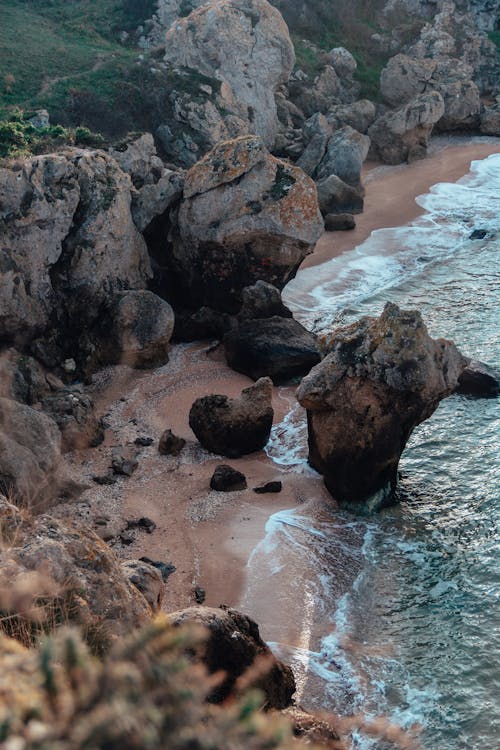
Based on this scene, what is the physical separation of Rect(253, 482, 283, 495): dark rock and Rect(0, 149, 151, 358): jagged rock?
7331 millimetres

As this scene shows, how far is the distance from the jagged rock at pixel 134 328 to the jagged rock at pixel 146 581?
38.4 feet

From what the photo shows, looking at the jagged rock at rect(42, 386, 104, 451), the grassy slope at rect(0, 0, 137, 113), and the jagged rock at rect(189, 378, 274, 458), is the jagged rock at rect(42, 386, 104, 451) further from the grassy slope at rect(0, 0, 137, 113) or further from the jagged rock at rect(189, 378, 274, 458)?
the grassy slope at rect(0, 0, 137, 113)

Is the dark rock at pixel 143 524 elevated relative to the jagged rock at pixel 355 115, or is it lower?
lower

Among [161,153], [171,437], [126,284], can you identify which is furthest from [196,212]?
[161,153]

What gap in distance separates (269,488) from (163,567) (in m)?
3.41

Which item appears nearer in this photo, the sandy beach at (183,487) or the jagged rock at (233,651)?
the jagged rock at (233,651)

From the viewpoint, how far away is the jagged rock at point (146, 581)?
9.78 metres

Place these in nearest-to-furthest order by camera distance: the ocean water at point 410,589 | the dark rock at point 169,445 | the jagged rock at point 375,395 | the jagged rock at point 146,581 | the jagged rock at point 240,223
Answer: the jagged rock at point 146,581 < the ocean water at point 410,589 < the jagged rock at point 375,395 < the dark rock at point 169,445 < the jagged rock at point 240,223

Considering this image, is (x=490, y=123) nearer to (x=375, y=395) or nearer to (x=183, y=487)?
(x=375, y=395)

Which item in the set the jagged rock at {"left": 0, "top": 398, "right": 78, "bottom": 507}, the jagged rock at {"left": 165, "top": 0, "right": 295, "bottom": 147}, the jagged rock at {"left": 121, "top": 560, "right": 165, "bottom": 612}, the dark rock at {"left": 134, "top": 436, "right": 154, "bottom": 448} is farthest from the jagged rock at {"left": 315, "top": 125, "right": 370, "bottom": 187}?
the jagged rock at {"left": 121, "top": 560, "right": 165, "bottom": 612}

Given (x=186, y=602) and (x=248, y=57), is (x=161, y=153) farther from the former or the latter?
(x=186, y=602)

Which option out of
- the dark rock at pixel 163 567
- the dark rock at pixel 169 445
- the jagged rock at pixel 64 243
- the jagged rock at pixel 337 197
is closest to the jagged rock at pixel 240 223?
the jagged rock at pixel 64 243

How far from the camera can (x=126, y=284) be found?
23.1 metres

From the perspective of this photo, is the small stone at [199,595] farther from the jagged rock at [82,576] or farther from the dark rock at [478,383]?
the dark rock at [478,383]
